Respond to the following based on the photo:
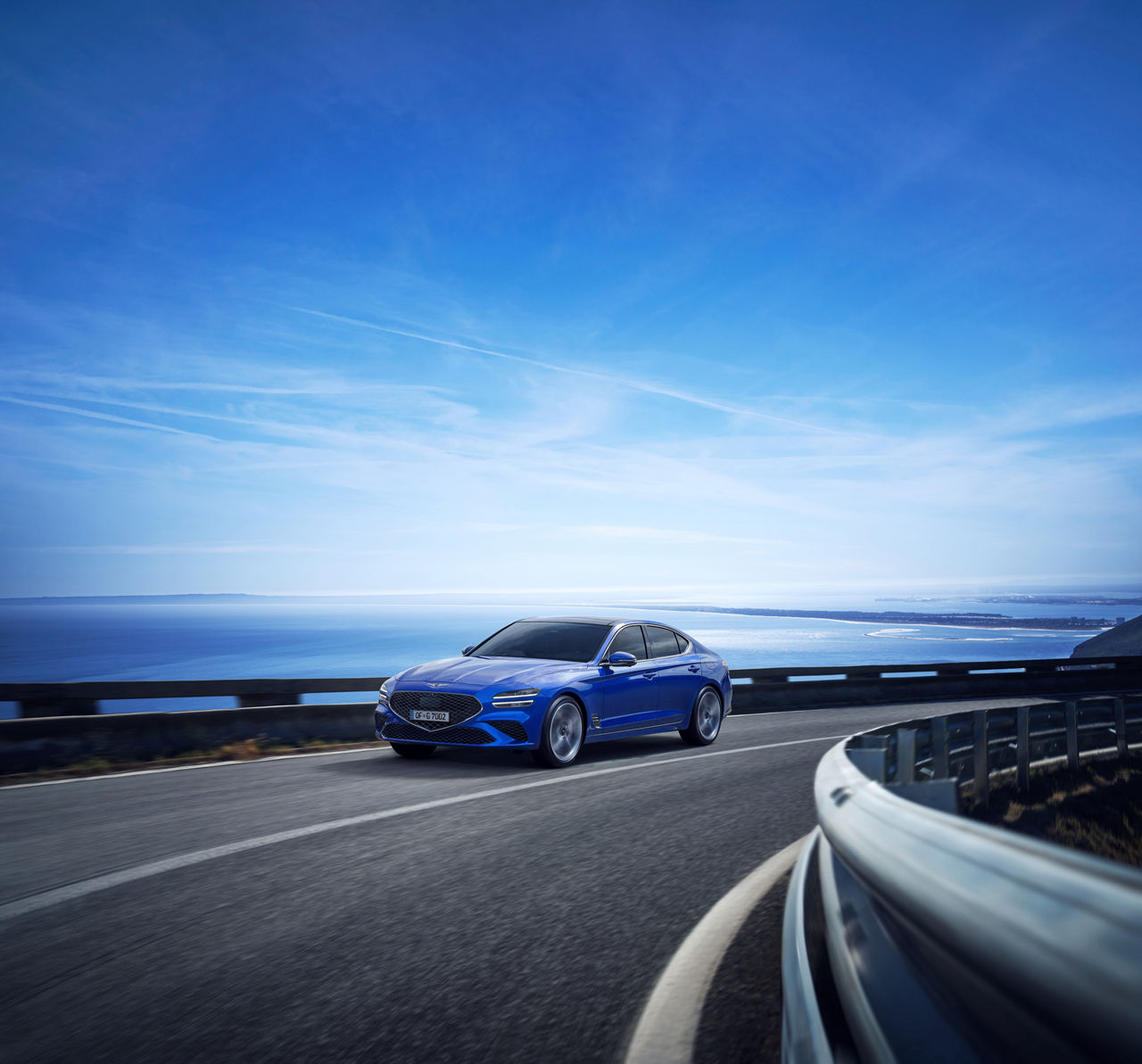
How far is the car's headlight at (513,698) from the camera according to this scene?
9.49 metres

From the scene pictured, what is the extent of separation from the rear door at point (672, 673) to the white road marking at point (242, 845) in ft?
4.79

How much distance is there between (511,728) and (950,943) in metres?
8.50

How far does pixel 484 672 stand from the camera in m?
9.96

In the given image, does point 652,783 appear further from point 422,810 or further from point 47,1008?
point 47,1008

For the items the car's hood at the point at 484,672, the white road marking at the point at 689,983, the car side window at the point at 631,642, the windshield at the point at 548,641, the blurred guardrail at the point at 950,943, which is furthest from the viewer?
the car side window at the point at 631,642

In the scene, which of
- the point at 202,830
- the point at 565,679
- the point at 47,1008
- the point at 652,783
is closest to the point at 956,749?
the point at 652,783

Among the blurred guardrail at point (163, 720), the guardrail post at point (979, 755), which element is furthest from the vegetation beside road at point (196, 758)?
the guardrail post at point (979, 755)

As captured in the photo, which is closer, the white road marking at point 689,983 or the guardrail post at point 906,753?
the white road marking at point 689,983

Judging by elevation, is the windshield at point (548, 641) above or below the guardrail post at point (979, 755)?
above

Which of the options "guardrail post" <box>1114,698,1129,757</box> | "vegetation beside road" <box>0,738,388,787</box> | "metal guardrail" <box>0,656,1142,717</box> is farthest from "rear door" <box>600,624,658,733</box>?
"guardrail post" <box>1114,698,1129,757</box>

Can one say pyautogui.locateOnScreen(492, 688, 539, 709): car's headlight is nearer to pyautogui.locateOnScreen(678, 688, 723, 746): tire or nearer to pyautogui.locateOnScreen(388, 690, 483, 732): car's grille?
pyautogui.locateOnScreen(388, 690, 483, 732): car's grille

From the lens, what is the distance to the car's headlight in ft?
31.1

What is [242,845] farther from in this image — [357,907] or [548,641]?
[548,641]

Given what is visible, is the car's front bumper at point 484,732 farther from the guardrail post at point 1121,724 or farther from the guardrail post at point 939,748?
the guardrail post at point 1121,724
